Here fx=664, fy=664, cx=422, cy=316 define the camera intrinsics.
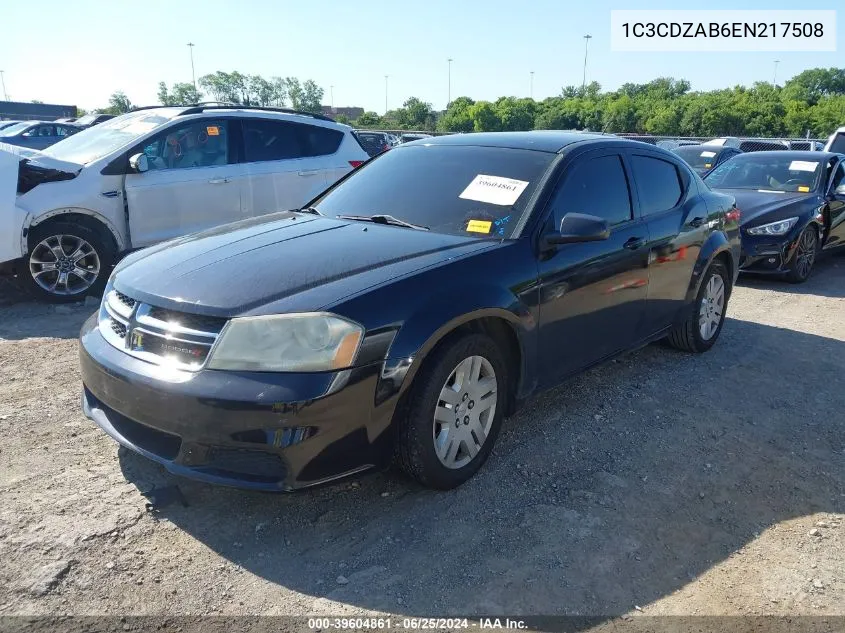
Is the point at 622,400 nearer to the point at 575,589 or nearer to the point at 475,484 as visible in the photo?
the point at 475,484

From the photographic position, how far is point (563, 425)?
155 inches

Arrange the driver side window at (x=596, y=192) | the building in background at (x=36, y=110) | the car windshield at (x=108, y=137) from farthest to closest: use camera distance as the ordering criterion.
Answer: the building in background at (x=36, y=110)
the car windshield at (x=108, y=137)
the driver side window at (x=596, y=192)

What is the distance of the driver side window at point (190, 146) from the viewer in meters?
6.67

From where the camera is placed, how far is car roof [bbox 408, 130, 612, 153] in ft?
13.1

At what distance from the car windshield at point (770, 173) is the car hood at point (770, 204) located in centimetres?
28

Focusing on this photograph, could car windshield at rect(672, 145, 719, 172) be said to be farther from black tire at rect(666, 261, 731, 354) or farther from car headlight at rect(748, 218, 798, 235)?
black tire at rect(666, 261, 731, 354)

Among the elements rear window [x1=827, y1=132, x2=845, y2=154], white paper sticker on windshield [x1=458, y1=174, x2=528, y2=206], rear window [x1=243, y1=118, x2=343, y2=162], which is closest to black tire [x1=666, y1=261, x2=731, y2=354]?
white paper sticker on windshield [x1=458, y1=174, x2=528, y2=206]

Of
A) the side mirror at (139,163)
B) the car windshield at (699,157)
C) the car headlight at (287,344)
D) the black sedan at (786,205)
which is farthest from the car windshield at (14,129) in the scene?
the car headlight at (287,344)

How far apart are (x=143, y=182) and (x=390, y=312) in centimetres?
475

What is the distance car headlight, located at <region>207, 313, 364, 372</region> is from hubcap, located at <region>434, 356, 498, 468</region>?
1.87ft

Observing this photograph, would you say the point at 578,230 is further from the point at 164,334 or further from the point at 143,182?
the point at 143,182

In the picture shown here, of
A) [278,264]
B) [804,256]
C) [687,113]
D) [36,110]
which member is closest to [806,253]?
[804,256]

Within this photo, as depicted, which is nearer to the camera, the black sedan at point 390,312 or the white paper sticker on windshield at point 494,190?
the black sedan at point 390,312

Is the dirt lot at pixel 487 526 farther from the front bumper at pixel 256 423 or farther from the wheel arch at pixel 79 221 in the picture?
the wheel arch at pixel 79 221
